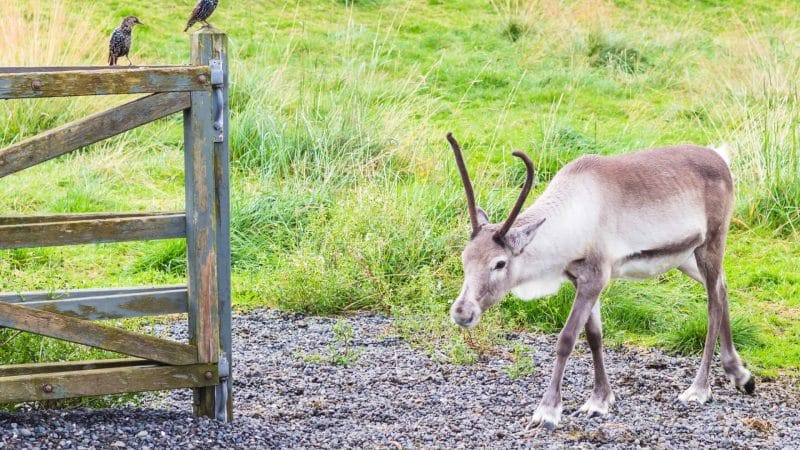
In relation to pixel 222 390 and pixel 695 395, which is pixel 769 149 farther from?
pixel 222 390

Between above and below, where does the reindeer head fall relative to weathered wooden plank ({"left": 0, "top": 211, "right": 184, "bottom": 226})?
below

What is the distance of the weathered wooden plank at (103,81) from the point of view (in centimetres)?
466

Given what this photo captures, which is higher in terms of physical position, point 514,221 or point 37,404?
point 514,221

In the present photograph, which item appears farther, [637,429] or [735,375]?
[735,375]

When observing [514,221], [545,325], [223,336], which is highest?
[514,221]

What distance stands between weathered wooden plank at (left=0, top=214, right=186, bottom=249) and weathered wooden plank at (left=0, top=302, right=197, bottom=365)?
29 centimetres

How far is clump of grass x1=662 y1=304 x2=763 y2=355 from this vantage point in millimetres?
7406

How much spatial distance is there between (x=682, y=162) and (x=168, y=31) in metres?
10.9

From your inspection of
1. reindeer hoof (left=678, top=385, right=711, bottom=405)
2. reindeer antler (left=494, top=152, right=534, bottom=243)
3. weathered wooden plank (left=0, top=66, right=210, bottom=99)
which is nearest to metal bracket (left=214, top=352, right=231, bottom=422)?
weathered wooden plank (left=0, top=66, right=210, bottom=99)

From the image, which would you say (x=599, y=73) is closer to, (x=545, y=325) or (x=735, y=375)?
(x=545, y=325)

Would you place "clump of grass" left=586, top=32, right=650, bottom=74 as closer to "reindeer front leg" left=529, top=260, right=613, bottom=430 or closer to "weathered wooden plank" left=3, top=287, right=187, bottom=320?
"reindeer front leg" left=529, top=260, right=613, bottom=430

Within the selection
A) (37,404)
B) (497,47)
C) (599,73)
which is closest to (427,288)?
(37,404)

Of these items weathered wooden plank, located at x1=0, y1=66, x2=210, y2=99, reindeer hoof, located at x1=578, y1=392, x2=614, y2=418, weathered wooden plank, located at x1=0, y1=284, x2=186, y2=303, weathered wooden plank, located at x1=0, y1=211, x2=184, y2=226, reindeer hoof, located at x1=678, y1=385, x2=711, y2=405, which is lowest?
reindeer hoof, located at x1=678, y1=385, x2=711, y2=405

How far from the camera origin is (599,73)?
603 inches
